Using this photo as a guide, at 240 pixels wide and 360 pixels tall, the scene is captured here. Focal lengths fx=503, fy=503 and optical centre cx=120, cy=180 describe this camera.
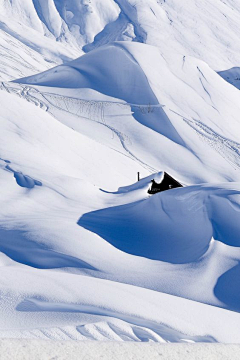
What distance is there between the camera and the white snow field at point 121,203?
4.11 meters

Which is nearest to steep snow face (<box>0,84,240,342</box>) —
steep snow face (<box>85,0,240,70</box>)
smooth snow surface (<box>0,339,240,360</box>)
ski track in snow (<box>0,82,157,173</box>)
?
smooth snow surface (<box>0,339,240,360</box>)

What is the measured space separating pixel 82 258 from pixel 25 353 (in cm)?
443

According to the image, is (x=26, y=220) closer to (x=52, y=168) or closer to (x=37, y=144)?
(x=52, y=168)

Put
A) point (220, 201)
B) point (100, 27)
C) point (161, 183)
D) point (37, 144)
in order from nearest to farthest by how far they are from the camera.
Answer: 1. point (220, 201)
2. point (161, 183)
3. point (37, 144)
4. point (100, 27)

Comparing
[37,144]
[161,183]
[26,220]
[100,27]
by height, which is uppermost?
[26,220]

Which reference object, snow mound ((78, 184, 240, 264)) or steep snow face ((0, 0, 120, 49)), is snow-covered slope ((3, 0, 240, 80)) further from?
snow mound ((78, 184, 240, 264))

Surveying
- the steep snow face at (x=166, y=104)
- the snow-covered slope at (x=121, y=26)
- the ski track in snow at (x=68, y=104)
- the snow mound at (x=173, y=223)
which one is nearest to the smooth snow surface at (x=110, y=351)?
the snow mound at (x=173, y=223)

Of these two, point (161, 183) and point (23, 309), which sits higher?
point (23, 309)

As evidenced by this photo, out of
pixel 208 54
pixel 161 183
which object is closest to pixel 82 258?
pixel 161 183

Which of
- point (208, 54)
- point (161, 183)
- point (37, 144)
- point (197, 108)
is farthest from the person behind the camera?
point (208, 54)

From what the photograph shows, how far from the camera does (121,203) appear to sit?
9.74m

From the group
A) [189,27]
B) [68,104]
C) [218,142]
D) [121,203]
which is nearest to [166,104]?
[218,142]

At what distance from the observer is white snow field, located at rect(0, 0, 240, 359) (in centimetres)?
411

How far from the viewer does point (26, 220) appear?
24.7 feet
